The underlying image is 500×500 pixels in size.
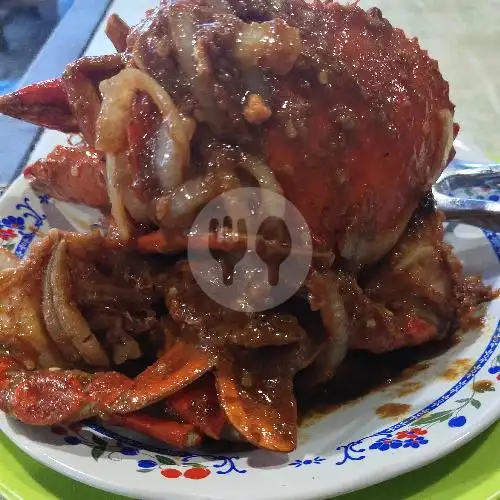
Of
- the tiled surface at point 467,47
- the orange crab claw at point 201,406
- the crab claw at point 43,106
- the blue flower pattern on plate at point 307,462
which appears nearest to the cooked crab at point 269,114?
the crab claw at point 43,106

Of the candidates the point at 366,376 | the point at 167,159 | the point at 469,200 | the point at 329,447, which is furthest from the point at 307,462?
the point at 469,200

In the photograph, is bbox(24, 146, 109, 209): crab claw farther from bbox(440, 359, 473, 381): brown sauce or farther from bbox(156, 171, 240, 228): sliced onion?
bbox(440, 359, 473, 381): brown sauce

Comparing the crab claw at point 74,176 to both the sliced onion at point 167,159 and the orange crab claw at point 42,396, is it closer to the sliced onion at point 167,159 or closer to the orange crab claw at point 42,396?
the sliced onion at point 167,159

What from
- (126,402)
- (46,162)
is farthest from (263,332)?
(46,162)

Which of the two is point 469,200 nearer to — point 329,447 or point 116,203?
point 329,447

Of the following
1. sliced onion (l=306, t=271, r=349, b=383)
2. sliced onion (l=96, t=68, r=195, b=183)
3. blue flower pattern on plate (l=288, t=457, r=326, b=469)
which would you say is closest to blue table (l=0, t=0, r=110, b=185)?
sliced onion (l=96, t=68, r=195, b=183)

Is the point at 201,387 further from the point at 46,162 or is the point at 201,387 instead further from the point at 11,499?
the point at 46,162
